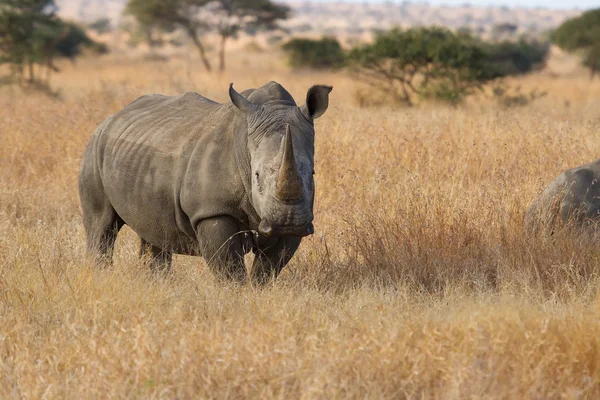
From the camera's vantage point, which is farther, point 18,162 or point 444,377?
point 18,162

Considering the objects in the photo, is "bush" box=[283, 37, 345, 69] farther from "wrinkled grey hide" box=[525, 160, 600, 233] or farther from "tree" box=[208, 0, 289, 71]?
"wrinkled grey hide" box=[525, 160, 600, 233]

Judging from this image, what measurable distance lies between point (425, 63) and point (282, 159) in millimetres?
13368

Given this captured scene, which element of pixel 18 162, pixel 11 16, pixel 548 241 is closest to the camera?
pixel 548 241

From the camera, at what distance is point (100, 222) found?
585cm

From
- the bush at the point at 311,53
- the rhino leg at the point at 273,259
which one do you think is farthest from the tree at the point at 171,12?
the rhino leg at the point at 273,259

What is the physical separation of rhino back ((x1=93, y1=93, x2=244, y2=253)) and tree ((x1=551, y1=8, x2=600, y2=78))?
26549 millimetres

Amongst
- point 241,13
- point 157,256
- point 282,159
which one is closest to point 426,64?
point 157,256

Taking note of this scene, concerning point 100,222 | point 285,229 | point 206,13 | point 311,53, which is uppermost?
point 285,229

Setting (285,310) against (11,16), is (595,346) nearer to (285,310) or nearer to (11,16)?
(285,310)

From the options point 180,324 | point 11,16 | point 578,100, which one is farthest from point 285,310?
point 11,16

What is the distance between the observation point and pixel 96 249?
5812 mm

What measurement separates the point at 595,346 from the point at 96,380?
2.15 meters

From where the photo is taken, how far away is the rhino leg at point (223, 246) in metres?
4.73

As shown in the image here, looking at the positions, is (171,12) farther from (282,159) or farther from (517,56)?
(282,159)
